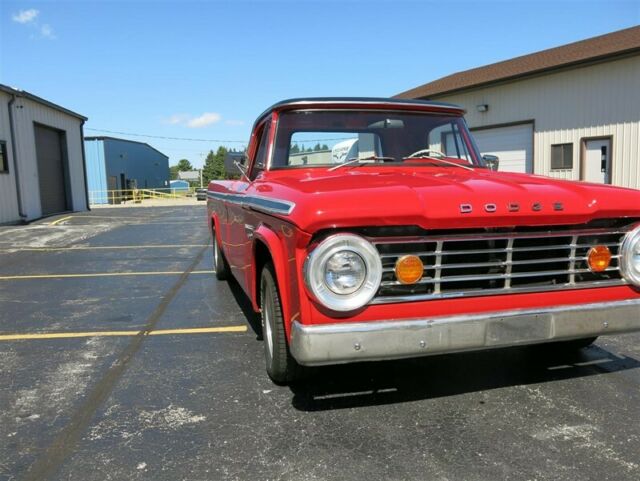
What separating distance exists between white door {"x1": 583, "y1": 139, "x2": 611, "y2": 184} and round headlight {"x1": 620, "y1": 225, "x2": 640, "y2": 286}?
11.9 metres

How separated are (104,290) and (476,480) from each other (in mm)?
5291

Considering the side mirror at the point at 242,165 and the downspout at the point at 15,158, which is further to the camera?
the downspout at the point at 15,158

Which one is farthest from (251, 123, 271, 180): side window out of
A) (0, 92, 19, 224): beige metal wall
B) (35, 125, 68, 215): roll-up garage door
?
(35, 125, 68, 215): roll-up garage door

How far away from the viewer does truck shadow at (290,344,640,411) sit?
10.4 ft

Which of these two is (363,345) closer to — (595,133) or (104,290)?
(104,290)

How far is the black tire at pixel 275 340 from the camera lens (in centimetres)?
304

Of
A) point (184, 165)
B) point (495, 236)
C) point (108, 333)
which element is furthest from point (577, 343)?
point (184, 165)

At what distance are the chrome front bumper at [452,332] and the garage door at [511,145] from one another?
13868 millimetres

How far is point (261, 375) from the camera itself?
3.56m

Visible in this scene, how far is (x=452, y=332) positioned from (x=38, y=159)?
19145mm

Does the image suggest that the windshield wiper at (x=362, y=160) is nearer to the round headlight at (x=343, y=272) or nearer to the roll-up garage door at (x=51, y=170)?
the round headlight at (x=343, y=272)

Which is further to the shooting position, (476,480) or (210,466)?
(210,466)

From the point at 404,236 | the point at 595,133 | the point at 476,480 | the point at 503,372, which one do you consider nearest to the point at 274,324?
the point at 404,236

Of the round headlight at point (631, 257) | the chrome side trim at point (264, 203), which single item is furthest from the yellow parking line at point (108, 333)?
the round headlight at point (631, 257)
